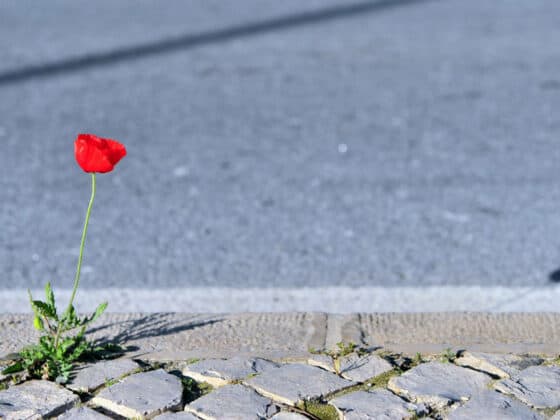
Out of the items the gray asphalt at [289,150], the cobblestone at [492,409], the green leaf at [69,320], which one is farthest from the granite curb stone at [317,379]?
the gray asphalt at [289,150]

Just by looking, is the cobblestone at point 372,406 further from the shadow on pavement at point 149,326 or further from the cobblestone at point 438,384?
the shadow on pavement at point 149,326

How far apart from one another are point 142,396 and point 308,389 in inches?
14.0

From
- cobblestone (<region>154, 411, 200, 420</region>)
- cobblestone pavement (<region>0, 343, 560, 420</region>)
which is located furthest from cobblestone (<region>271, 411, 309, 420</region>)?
cobblestone (<region>154, 411, 200, 420</region>)

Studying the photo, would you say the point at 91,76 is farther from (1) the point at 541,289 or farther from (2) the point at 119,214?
(1) the point at 541,289

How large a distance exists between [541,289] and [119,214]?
1.56m

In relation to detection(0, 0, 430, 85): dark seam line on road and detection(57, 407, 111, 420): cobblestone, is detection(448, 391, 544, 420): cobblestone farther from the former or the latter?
detection(0, 0, 430, 85): dark seam line on road

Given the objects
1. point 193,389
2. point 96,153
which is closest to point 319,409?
point 193,389

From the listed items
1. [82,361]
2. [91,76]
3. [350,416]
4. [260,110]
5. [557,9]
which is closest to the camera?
[350,416]

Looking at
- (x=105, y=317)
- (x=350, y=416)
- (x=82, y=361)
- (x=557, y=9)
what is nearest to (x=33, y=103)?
(x=105, y=317)

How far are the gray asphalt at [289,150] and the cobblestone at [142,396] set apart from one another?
0.82 m

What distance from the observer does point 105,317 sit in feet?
7.98

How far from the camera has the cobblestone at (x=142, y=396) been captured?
1893 millimetres

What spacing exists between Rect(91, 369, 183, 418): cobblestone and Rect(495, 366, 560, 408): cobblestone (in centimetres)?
70

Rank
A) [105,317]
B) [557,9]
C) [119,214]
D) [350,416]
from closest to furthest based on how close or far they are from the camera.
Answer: [350,416], [105,317], [119,214], [557,9]
